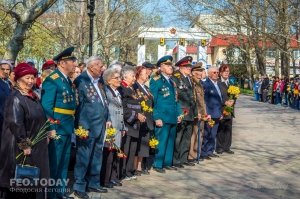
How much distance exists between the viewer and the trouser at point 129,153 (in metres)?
9.09

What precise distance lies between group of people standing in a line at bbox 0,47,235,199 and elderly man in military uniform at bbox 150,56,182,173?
0.02 metres

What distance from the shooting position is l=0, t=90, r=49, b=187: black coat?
20.1 feet

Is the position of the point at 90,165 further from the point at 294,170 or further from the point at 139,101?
the point at 294,170

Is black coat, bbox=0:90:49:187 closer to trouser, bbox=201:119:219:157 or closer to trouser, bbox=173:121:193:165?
trouser, bbox=173:121:193:165

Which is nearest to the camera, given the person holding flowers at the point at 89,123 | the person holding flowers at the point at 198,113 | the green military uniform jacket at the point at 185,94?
the person holding flowers at the point at 89,123

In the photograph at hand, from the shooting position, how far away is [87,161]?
779 cm

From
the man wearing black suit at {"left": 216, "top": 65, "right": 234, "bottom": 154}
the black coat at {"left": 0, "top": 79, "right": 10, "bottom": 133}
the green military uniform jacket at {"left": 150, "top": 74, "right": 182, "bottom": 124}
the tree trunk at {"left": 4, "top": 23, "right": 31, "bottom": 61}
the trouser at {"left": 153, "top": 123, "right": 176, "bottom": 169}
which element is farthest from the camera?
the tree trunk at {"left": 4, "top": 23, "right": 31, "bottom": 61}

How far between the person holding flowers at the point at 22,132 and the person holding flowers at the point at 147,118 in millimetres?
3076

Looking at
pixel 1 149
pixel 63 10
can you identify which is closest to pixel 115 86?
pixel 1 149

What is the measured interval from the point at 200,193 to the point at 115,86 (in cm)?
203

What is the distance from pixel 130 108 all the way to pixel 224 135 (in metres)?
3.99

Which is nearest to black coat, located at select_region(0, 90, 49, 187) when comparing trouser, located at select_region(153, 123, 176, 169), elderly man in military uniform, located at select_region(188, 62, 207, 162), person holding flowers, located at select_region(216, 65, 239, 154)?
trouser, located at select_region(153, 123, 176, 169)

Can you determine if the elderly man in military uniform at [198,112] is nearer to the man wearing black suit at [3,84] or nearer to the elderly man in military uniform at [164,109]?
the elderly man in military uniform at [164,109]

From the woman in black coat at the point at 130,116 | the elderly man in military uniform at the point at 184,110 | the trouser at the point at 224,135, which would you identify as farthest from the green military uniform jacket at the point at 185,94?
the trouser at the point at 224,135
